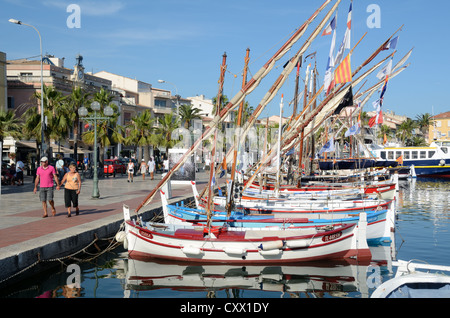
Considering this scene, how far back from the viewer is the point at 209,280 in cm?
1325

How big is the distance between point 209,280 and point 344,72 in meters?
12.7

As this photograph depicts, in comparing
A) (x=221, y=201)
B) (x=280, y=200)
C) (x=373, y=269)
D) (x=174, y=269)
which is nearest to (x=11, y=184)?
(x=221, y=201)

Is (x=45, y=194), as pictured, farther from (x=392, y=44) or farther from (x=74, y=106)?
(x=74, y=106)

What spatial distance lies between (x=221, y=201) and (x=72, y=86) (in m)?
43.5

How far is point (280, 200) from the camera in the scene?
23062 mm

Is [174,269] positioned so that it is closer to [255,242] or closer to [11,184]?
[255,242]

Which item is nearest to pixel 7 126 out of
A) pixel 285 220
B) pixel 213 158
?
pixel 213 158

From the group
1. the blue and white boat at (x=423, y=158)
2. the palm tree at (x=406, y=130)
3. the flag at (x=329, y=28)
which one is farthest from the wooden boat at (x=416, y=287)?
the palm tree at (x=406, y=130)

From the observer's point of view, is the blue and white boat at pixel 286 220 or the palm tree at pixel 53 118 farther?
the palm tree at pixel 53 118

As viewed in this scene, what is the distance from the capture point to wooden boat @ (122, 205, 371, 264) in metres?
14.2

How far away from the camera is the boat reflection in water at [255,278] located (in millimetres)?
12320

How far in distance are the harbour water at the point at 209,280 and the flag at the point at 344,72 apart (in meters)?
8.37

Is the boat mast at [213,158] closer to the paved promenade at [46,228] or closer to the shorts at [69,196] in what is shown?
the paved promenade at [46,228]

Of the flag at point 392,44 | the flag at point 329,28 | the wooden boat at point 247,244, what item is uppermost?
the flag at point 392,44
